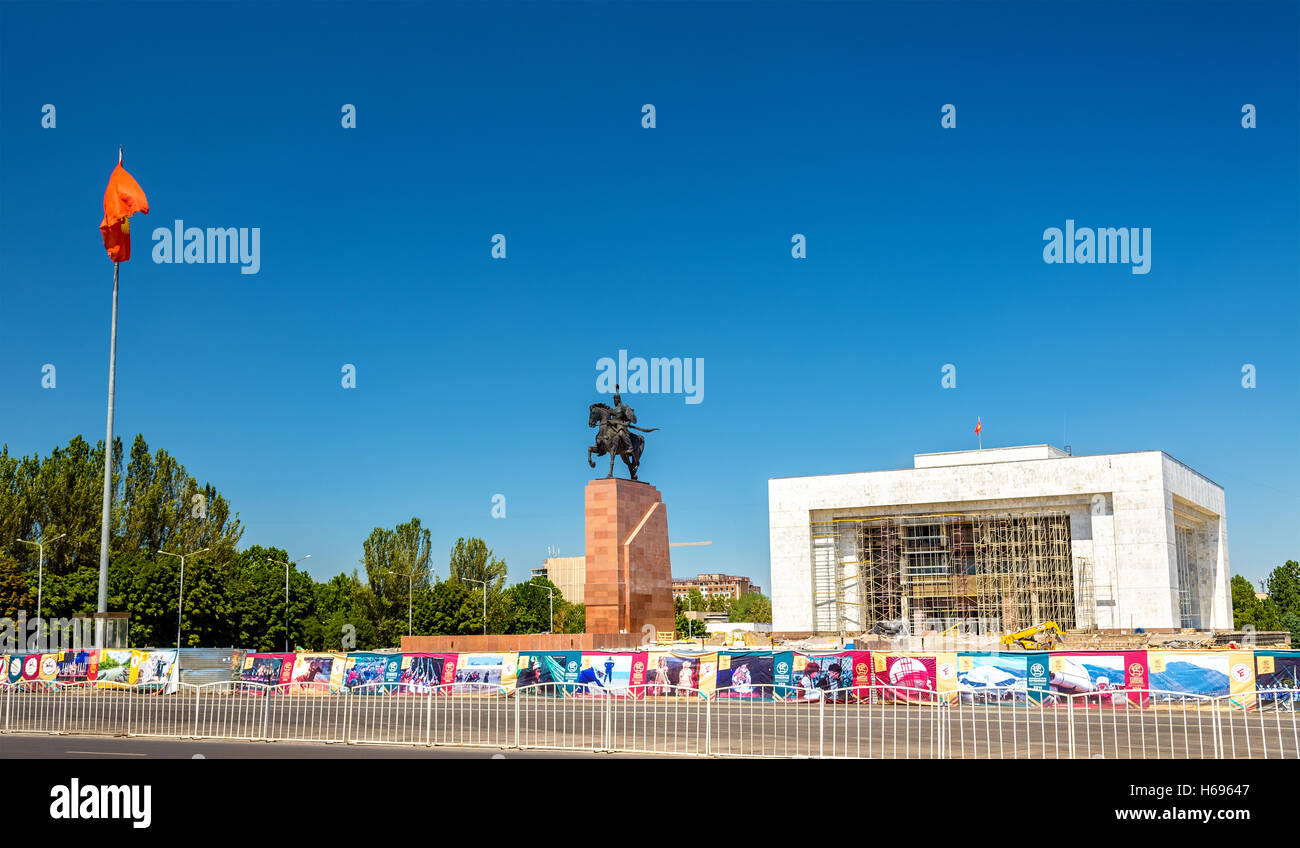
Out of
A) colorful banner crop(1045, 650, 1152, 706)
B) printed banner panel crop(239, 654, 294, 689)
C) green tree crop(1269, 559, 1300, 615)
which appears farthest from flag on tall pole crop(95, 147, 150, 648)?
green tree crop(1269, 559, 1300, 615)

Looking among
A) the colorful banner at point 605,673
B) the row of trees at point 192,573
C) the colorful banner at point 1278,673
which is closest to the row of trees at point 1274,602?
the row of trees at point 192,573

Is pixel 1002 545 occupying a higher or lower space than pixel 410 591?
higher

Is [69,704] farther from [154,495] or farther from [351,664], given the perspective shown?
[154,495]

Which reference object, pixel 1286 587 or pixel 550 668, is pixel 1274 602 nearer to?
pixel 1286 587

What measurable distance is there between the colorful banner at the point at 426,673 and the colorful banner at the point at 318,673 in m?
1.84

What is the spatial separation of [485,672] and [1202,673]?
17750 mm

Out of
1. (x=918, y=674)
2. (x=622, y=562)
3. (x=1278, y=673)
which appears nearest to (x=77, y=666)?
(x=622, y=562)

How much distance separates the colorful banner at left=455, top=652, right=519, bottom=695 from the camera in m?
28.2

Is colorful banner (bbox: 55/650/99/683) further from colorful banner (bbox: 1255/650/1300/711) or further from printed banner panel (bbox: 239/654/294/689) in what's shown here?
colorful banner (bbox: 1255/650/1300/711)

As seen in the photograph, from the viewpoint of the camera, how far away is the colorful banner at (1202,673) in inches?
914

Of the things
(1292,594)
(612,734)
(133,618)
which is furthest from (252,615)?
(1292,594)

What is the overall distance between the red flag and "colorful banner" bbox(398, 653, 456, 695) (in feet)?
45.1

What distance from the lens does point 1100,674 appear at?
24031 mm
